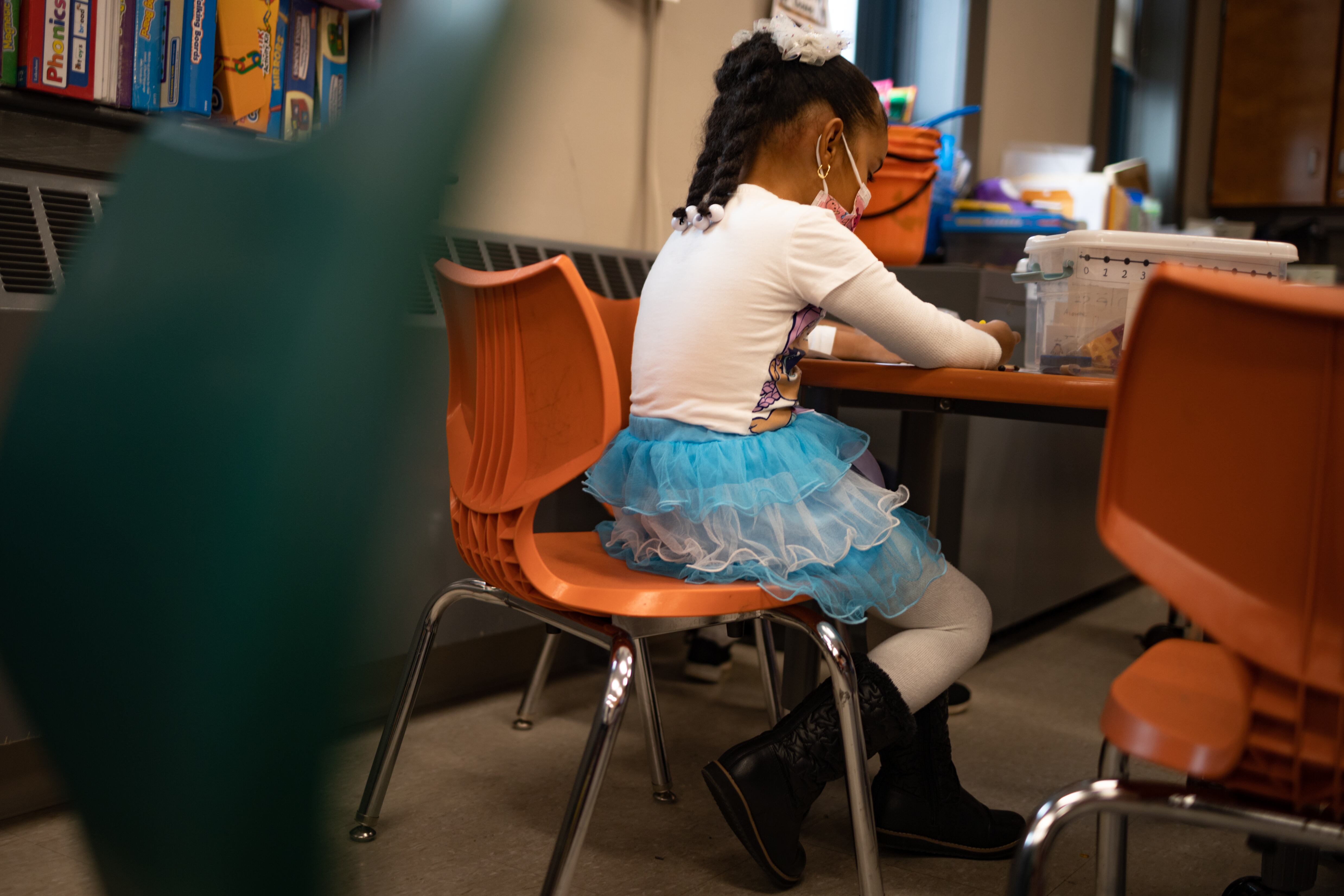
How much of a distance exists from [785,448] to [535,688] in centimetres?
77

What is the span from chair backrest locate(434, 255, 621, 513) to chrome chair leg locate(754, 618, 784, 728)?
644 mm

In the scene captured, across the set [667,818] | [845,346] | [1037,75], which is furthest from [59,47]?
[1037,75]

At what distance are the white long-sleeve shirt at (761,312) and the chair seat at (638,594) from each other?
0.21 m

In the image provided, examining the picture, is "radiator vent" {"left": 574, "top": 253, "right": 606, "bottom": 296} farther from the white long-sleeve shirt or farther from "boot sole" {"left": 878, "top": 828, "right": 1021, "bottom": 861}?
"boot sole" {"left": 878, "top": 828, "right": 1021, "bottom": 861}

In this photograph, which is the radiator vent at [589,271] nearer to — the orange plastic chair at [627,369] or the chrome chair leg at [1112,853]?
the orange plastic chair at [627,369]

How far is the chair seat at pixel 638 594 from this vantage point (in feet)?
3.26

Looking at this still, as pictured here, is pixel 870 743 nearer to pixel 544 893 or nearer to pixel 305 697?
pixel 544 893

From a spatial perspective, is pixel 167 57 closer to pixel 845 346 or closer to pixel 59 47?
pixel 59 47

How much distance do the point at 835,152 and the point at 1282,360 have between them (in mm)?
826

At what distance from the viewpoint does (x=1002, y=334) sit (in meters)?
1.32

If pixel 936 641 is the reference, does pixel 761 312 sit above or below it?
above

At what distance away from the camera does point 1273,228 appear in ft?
15.9

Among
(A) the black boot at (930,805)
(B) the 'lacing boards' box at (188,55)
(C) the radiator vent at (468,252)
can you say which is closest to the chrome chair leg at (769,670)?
(A) the black boot at (930,805)

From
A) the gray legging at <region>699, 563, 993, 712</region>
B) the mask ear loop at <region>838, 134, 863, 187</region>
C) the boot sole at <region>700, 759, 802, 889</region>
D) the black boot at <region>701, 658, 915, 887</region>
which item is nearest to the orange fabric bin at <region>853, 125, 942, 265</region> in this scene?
the mask ear loop at <region>838, 134, 863, 187</region>
